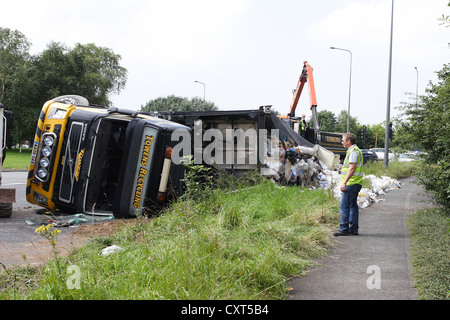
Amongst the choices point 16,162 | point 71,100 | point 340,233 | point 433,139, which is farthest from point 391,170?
point 16,162

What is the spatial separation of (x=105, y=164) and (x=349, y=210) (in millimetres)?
4489

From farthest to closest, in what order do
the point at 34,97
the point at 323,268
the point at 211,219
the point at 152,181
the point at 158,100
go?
the point at 158,100
the point at 34,97
the point at 152,181
the point at 211,219
the point at 323,268

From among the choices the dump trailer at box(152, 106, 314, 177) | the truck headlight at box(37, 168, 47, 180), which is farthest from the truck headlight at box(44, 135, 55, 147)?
the dump trailer at box(152, 106, 314, 177)

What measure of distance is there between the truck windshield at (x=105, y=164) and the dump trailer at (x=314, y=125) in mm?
10643

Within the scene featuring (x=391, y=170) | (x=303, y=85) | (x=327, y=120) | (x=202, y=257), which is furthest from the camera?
(x=327, y=120)

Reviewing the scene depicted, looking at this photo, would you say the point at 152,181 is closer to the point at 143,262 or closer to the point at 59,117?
the point at 59,117

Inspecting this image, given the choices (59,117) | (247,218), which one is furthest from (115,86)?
(247,218)

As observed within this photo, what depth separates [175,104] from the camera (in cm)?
5366

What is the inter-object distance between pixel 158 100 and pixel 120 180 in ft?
161

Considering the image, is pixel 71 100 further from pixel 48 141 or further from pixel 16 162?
pixel 16 162

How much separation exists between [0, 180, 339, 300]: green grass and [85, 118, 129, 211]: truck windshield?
2.06 metres

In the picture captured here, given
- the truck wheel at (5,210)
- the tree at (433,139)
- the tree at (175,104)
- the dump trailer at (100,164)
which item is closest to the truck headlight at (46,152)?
the dump trailer at (100,164)

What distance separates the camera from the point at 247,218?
6.20m

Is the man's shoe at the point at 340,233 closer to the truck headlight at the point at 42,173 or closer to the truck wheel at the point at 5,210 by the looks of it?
the truck headlight at the point at 42,173
